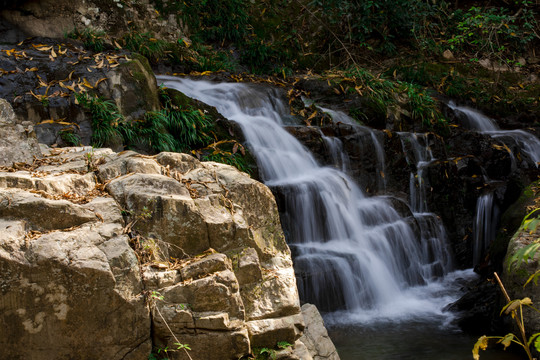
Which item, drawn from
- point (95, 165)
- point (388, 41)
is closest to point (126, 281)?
point (95, 165)

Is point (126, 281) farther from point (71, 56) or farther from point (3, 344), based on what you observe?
point (71, 56)

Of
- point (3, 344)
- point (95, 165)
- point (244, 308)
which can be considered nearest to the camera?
point (3, 344)

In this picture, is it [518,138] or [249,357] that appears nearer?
[249,357]

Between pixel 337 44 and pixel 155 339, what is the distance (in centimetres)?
1125

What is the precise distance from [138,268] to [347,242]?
4.33 metres

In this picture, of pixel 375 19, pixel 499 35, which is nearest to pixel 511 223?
pixel 375 19

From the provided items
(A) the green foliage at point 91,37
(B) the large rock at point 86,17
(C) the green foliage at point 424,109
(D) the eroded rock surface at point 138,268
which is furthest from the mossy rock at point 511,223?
(B) the large rock at point 86,17

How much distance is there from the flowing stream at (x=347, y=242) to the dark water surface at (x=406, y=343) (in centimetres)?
6

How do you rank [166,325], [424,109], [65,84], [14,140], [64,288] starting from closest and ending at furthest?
[64,288] < [166,325] < [14,140] < [65,84] < [424,109]

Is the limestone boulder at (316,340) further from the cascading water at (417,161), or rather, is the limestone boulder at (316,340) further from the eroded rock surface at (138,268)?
the cascading water at (417,161)

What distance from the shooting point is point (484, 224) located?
26.8 ft

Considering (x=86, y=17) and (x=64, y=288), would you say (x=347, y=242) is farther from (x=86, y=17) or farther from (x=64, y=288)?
(x=86, y=17)

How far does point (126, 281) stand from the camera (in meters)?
2.72

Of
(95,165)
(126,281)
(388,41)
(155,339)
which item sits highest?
(388,41)
